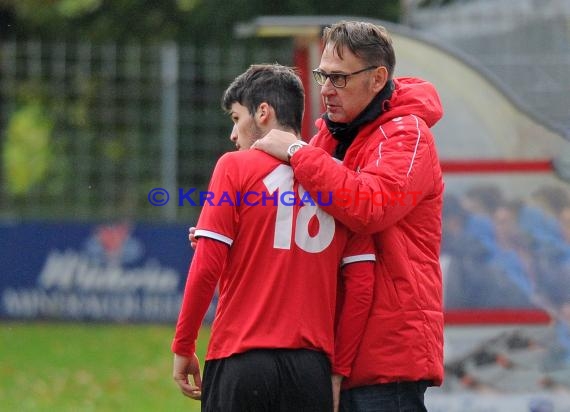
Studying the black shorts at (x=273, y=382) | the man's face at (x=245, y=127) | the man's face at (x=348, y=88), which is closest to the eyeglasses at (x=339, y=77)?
the man's face at (x=348, y=88)

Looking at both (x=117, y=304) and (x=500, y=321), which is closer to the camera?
(x=500, y=321)

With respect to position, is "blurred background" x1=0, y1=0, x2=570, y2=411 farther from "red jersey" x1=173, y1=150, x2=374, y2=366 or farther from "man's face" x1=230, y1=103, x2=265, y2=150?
"red jersey" x1=173, y1=150, x2=374, y2=366

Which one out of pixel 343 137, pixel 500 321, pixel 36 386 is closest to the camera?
pixel 343 137

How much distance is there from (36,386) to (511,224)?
4787 millimetres

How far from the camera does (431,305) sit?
153 inches

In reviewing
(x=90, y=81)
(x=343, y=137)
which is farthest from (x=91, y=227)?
(x=343, y=137)

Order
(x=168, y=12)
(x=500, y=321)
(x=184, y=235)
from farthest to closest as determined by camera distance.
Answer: (x=168, y=12) < (x=184, y=235) < (x=500, y=321)

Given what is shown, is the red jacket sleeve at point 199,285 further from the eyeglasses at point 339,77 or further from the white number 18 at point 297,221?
the eyeglasses at point 339,77

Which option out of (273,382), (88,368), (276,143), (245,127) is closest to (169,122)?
(88,368)

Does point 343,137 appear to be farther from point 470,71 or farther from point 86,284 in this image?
point 86,284

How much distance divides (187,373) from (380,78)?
1138mm

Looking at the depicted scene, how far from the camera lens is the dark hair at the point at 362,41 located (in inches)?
154

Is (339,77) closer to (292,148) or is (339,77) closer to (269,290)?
(292,148)

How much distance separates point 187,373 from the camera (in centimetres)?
391
